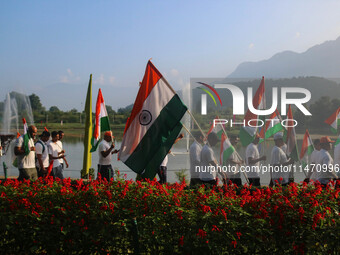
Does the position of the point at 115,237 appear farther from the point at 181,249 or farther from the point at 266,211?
the point at 266,211

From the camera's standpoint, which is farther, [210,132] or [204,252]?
[210,132]

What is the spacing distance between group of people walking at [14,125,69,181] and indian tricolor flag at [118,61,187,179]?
2019 mm

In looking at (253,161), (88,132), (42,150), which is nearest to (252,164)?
(253,161)

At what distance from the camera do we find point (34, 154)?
27.1ft

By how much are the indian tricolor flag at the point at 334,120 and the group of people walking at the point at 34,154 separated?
6.22 m

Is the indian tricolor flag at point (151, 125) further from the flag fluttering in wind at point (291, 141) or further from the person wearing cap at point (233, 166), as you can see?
the flag fluttering in wind at point (291, 141)

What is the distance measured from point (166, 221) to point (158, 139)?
8.46 feet

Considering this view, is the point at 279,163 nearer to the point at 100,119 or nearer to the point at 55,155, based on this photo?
the point at 55,155

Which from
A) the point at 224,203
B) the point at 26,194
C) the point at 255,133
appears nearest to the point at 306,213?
the point at 224,203

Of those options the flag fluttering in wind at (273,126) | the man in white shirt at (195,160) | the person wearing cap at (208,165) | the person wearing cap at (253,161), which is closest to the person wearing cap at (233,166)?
the person wearing cap at (253,161)

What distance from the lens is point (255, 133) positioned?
8914 millimetres

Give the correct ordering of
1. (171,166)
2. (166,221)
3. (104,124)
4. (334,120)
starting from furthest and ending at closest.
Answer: (171,166) → (104,124) → (334,120) → (166,221)

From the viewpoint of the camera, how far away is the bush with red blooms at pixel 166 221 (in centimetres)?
400

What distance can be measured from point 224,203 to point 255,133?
4801 mm
